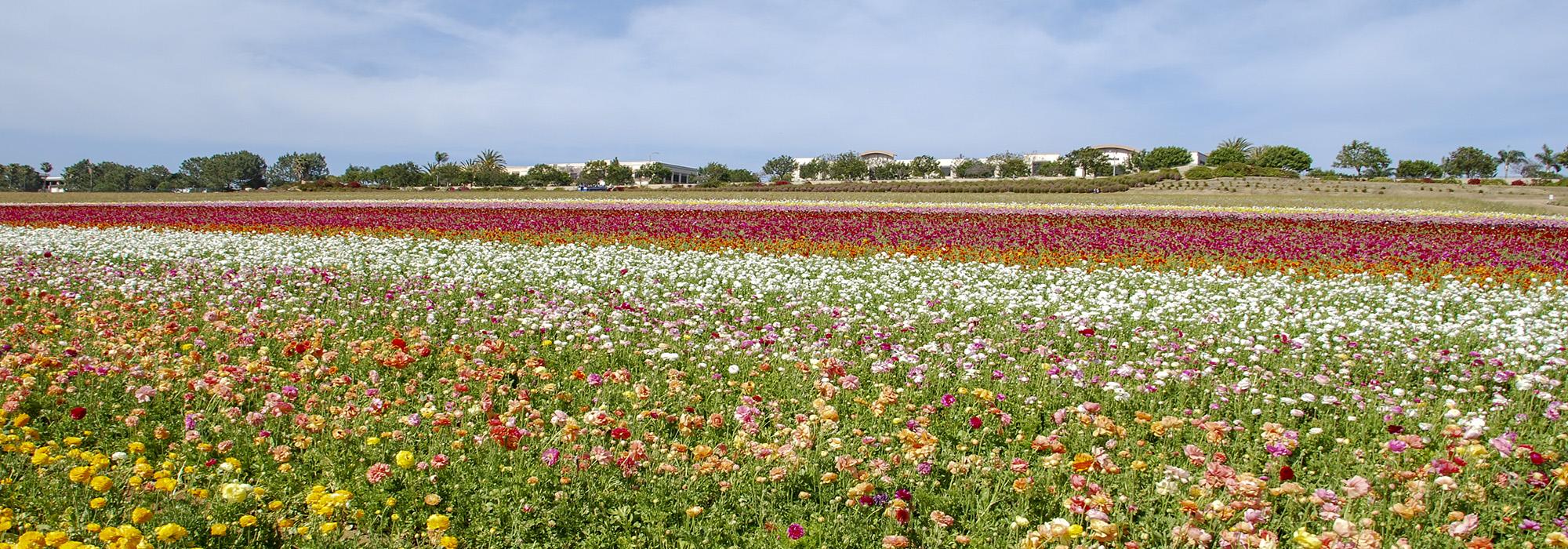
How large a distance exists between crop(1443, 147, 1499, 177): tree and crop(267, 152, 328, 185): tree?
122m

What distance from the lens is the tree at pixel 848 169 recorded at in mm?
70562

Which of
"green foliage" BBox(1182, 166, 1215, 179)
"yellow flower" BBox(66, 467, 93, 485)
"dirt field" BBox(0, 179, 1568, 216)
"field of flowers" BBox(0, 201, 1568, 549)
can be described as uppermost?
"green foliage" BBox(1182, 166, 1215, 179)

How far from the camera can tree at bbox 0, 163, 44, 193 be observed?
91.3 metres

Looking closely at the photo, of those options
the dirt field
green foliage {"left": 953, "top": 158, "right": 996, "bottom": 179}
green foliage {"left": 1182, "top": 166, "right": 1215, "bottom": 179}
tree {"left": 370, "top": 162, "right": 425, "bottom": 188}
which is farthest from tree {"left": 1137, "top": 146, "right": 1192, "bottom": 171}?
tree {"left": 370, "top": 162, "right": 425, "bottom": 188}

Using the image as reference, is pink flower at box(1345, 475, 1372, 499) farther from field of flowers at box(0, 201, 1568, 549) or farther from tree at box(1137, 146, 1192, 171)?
tree at box(1137, 146, 1192, 171)

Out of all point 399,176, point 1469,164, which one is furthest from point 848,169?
point 1469,164

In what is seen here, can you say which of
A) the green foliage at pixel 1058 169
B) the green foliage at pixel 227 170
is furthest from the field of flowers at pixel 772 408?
the green foliage at pixel 227 170

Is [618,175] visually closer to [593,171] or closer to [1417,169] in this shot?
[593,171]

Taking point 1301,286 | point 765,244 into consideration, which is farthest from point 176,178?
point 1301,286

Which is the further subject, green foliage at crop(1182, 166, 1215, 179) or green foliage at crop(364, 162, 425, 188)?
green foliage at crop(364, 162, 425, 188)

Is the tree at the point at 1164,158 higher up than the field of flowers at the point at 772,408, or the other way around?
the tree at the point at 1164,158

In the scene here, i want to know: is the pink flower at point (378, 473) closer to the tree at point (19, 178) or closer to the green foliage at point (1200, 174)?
the green foliage at point (1200, 174)

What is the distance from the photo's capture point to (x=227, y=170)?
104062mm

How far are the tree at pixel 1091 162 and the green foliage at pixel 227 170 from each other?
288 feet
